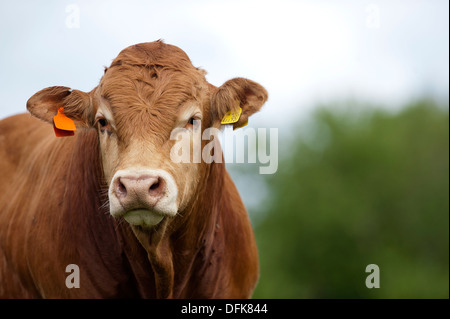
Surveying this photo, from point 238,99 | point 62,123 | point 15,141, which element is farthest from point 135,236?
point 15,141

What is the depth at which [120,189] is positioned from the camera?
17.5 feet

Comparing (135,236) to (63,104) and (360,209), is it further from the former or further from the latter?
(360,209)

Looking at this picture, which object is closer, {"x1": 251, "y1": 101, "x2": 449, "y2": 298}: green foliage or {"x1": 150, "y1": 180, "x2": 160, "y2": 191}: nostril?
{"x1": 150, "y1": 180, "x2": 160, "y2": 191}: nostril

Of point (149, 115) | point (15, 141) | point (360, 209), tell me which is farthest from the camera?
point (360, 209)

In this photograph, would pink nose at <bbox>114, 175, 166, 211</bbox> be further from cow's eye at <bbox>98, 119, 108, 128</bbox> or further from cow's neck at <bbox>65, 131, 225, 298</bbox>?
cow's neck at <bbox>65, 131, 225, 298</bbox>

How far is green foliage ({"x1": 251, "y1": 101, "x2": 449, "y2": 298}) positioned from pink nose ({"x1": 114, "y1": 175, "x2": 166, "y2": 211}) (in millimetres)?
26657

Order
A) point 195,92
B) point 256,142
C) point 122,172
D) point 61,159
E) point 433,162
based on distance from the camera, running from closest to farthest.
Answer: point 122,172 < point 195,92 < point 61,159 < point 256,142 < point 433,162

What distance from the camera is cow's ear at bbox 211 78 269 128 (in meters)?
6.41

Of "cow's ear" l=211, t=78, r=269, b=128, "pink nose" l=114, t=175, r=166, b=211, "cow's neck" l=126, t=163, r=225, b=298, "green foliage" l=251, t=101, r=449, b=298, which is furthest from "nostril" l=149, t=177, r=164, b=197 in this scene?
"green foliage" l=251, t=101, r=449, b=298

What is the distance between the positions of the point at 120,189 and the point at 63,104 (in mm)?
1425

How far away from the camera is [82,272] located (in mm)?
6535

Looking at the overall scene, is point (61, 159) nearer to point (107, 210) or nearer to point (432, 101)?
point (107, 210)
